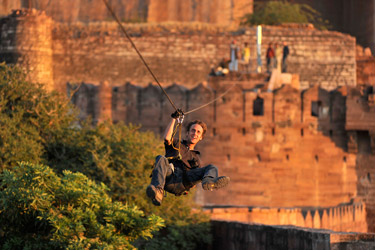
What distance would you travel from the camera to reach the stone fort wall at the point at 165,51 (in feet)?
148

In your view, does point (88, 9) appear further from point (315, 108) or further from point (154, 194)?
point (154, 194)

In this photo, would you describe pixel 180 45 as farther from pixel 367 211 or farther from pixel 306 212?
pixel 306 212

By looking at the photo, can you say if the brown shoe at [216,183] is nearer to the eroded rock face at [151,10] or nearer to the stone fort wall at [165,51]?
the stone fort wall at [165,51]

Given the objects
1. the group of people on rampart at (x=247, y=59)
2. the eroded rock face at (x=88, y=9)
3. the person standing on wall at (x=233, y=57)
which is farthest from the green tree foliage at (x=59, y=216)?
the eroded rock face at (x=88, y=9)

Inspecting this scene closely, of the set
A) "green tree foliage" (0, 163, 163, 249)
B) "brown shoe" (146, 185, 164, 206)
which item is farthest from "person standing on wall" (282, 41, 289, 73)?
"brown shoe" (146, 185, 164, 206)

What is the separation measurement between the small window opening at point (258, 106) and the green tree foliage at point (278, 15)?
10.2 metres

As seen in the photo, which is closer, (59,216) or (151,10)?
(59,216)

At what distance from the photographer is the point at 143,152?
29.1 metres

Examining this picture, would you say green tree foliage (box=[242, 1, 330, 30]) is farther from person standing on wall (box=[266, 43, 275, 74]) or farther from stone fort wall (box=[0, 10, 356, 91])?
person standing on wall (box=[266, 43, 275, 74])

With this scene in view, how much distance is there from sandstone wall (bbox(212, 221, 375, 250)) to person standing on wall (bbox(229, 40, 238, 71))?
1381 centimetres

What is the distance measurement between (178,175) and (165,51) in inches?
1132

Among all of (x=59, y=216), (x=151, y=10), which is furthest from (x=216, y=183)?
(x=151, y=10)

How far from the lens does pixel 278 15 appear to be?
162ft

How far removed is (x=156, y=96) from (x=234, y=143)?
3.06 metres
